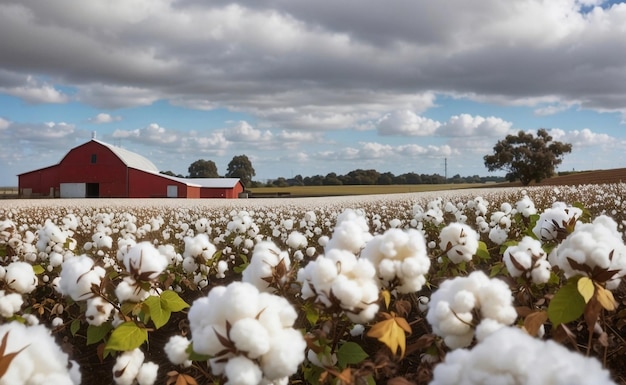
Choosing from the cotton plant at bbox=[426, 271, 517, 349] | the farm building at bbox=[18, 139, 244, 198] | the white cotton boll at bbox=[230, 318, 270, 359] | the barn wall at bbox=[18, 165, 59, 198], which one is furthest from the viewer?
the barn wall at bbox=[18, 165, 59, 198]

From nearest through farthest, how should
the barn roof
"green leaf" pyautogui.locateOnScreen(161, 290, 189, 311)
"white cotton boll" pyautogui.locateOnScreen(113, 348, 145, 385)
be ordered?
"white cotton boll" pyautogui.locateOnScreen(113, 348, 145, 385) → "green leaf" pyautogui.locateOnScreen(161, 290, 189, 311) → the barn roof

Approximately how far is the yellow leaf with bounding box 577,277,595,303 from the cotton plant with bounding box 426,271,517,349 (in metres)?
0.32

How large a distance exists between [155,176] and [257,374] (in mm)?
54151

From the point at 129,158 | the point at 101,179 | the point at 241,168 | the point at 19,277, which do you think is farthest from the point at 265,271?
the point at 241,168

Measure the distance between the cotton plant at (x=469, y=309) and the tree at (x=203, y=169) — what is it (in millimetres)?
109470

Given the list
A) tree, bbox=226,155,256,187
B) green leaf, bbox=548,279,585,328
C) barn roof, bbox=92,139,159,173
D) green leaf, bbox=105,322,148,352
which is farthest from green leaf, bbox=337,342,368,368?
tree, bbox=226,155,256,187

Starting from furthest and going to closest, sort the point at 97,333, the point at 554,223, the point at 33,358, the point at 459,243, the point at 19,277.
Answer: the point at 19,277
the point at 554,223
the point at 97,333
the point at 459,243
the point at 33,358

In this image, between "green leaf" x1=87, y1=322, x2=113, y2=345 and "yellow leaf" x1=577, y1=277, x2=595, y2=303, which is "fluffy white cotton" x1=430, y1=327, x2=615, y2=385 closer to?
"yellow leaf" x1=577, y1=277, x2=595, y2=303

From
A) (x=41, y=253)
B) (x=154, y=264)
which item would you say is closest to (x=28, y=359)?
(x=154, y=264)

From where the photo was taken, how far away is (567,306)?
88.3 inches

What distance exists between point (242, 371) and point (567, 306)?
4.80 ft

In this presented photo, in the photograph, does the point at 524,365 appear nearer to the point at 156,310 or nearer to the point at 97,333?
the point at 156,310

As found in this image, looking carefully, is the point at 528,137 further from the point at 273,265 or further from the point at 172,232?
the point at 273,265

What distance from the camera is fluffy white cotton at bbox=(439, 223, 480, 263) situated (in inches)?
122
